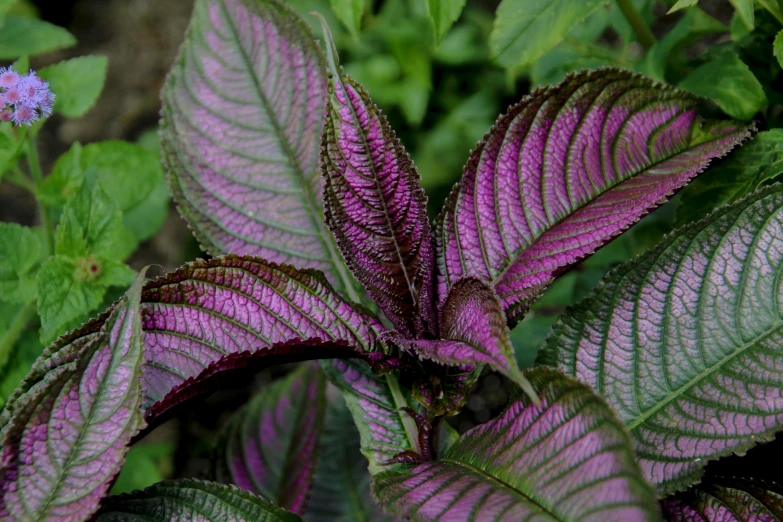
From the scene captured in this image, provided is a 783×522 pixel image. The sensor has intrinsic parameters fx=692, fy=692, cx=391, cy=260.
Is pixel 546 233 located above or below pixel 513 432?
above

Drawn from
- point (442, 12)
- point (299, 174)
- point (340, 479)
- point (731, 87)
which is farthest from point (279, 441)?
point (731, 87)

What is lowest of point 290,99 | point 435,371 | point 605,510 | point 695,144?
point 605,510

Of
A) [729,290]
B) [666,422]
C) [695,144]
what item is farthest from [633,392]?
[695,144]

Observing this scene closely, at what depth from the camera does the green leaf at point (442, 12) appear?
3.26 feet

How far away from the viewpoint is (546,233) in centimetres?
86

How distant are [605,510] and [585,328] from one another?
305mm

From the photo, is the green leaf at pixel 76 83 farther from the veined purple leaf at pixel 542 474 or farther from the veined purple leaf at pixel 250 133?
the veined purple leaf at pixel 542 474

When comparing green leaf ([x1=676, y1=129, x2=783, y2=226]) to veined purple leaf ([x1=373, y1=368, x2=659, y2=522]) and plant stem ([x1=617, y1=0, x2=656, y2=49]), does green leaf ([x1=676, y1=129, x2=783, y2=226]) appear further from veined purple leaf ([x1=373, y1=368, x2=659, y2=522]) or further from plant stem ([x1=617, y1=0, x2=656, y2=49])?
veined purple leaf ([x1=373, y1=368, x2=659, y2=522])

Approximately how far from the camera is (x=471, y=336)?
0.69m

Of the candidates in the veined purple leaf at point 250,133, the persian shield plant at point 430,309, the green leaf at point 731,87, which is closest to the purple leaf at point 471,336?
the persian shield plant at point 430,309

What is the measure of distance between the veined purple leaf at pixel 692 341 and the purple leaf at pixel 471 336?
6.2 inches

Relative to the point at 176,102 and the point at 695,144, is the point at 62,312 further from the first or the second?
the point at 695,144

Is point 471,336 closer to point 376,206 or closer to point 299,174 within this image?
point 376,206

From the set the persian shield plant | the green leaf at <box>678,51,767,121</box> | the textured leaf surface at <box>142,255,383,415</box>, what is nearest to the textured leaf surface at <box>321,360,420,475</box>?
the persian shield plant
